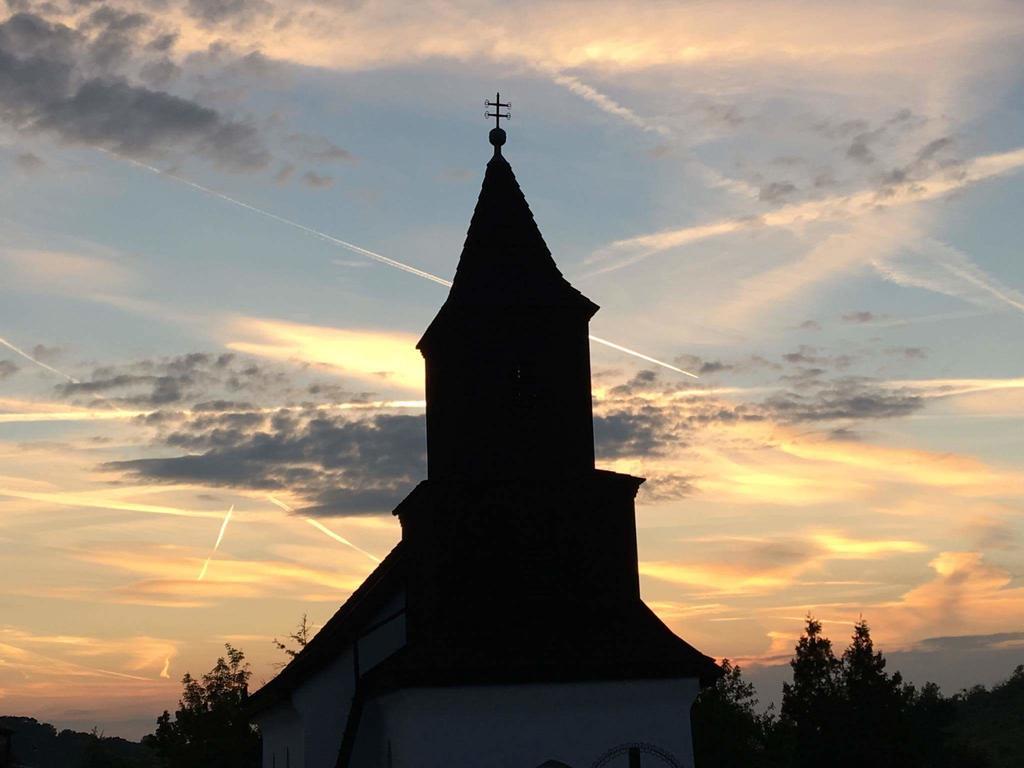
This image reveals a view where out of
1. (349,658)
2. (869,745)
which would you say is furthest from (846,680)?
(349,658)

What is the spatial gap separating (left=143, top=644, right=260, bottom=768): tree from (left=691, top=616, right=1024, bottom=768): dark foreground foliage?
2251cm

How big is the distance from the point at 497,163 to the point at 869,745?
148 feet

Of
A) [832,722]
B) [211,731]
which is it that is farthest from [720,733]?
[211,731]

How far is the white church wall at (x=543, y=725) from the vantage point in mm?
24094

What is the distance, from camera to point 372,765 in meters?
26.6

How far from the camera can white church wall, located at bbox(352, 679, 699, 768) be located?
949 inches

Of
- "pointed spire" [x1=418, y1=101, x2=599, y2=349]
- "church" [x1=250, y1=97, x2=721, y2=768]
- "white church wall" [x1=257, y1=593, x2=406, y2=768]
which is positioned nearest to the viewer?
"church" [x1=250, y1=97, x2=721, y2=768]

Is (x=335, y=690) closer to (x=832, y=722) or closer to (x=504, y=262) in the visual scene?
(x=504, y=262)

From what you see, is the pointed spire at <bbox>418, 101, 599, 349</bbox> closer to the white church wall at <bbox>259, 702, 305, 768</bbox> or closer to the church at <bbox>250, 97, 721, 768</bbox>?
the church at <bbox>250, 97, 721, 768</bbox>

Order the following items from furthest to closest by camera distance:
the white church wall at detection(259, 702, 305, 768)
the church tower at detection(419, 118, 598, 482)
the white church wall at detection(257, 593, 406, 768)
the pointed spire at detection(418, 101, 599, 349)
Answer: the white church wall at detection(259, 702, 305, 768) < the white church wall at detection(257, 593, 406, 768) < the pointed spire at detection(418, 101, 599, 349) < the church tower at detection(419, 118, 598, 482)

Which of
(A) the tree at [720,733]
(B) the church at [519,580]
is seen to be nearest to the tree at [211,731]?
(A) the tree at [720,733]

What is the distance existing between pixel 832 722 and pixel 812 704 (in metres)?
5.01

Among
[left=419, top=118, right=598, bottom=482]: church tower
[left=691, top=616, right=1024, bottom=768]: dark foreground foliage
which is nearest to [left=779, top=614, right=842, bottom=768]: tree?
[left=691, top=616, right=1024, bottom=768]: dark foreground foliage

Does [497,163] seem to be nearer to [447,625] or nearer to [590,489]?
[590,489]
